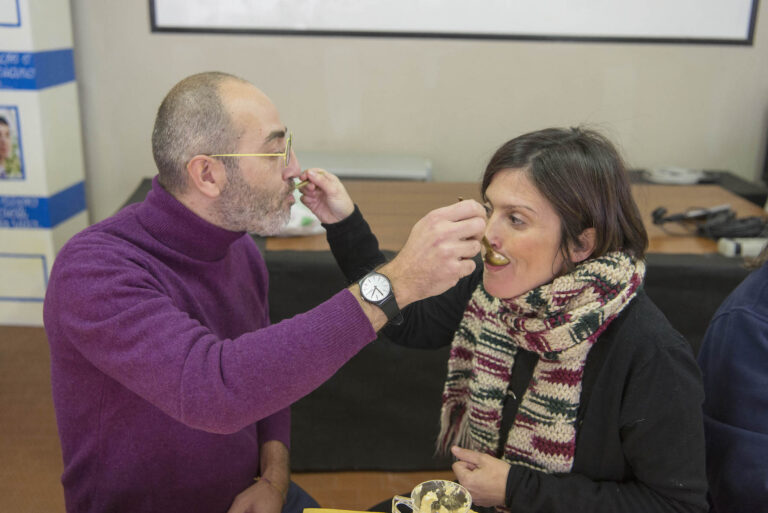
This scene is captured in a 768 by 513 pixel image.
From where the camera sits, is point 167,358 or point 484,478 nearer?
point 167,358

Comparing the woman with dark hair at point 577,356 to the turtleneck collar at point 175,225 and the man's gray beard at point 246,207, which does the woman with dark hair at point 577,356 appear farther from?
the turtleneck collar at point 175,225

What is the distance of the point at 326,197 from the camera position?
1.64 metres

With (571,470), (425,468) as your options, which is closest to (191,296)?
(571,470)

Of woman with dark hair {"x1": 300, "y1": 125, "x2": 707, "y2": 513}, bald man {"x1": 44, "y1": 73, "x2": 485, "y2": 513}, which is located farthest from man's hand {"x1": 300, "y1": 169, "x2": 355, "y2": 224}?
woman with dark hair {"x1": 300, "y1": 125, "x2": 707, "y2": 513}

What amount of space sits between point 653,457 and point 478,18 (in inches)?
115

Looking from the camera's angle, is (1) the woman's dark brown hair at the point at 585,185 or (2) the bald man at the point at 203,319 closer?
(2) the bald man at the point at 203,319

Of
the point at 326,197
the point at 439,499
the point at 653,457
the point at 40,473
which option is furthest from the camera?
the point at 40,473

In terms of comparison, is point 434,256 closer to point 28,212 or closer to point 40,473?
point 40,473

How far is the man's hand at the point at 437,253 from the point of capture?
116 centimetres

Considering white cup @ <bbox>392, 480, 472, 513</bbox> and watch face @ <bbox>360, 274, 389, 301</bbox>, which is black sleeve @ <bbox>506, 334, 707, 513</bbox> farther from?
watch face @ <bbox>360, 274, 389, 301</bbox>

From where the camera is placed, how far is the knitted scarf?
133cm

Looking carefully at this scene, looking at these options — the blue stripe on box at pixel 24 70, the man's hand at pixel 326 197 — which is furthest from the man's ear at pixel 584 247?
the blue stripe on box at pixel 24 70

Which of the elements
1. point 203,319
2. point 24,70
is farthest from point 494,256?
point 24,70

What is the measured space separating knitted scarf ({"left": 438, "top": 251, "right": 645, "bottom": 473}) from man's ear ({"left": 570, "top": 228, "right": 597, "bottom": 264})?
4cm
